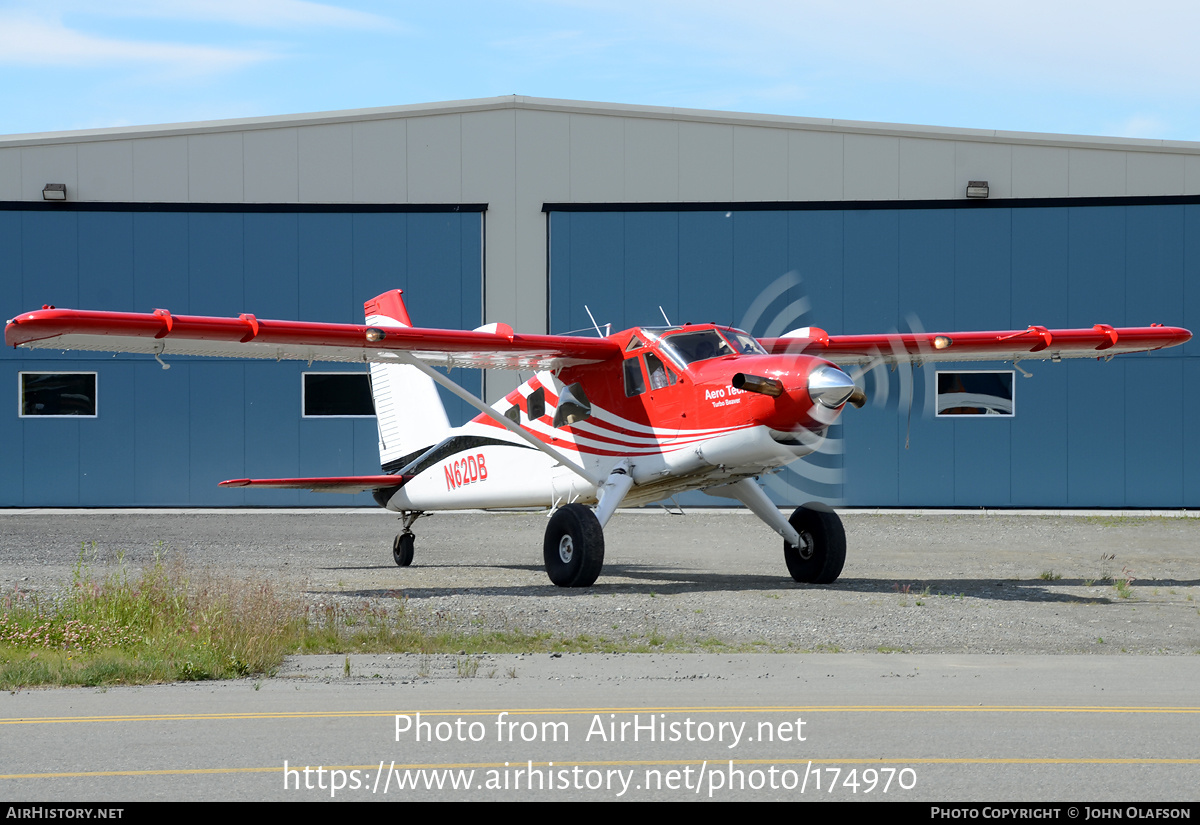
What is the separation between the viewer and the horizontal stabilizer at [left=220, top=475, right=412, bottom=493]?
1686cm

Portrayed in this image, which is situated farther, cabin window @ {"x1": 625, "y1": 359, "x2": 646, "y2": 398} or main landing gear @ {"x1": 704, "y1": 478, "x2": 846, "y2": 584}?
cabin window @ {"x1": 625, "y1": 359, "x2": 646, "y2": 398}

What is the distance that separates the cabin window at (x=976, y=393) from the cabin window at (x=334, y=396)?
13.4m

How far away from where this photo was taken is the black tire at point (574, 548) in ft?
45.1

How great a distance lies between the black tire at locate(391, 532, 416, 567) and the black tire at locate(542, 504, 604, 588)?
3.77 meters

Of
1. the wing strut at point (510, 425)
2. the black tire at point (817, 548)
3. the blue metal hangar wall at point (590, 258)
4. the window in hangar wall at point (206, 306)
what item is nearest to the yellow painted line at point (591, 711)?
the black tire at point (817, 548)

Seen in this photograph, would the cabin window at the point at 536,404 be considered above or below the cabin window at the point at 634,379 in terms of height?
below

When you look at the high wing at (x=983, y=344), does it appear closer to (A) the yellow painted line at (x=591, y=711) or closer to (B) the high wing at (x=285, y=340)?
(B) the high wing at (x=285, y=340)

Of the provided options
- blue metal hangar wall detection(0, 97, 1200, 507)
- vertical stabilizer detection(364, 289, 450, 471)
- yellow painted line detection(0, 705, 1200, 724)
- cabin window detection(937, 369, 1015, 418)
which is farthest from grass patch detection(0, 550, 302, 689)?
cabin window detection(937, 369, 1015, 418)

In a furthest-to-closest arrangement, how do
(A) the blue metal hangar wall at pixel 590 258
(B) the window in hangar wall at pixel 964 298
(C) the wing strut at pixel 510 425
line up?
1. (A) the blue metal hangar wall at pixel 590 258
2. (B) the window in hangar wall at pixel 964 298
3. (C) the wing strut at pixel 510 425

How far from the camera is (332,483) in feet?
57.4

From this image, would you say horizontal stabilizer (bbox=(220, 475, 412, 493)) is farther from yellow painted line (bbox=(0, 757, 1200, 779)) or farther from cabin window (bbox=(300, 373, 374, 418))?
yellow painted line (bbox=(0, 757, 1200, 779))

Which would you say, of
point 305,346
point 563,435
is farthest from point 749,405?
point 305,346

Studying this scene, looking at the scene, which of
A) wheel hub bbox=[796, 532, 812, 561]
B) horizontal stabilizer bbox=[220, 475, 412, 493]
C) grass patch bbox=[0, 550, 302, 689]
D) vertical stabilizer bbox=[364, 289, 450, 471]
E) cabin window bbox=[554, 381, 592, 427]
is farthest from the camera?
vertical stabilizer bbox=[364, 289, 450, 471]

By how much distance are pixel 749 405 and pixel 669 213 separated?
15.9 meters
